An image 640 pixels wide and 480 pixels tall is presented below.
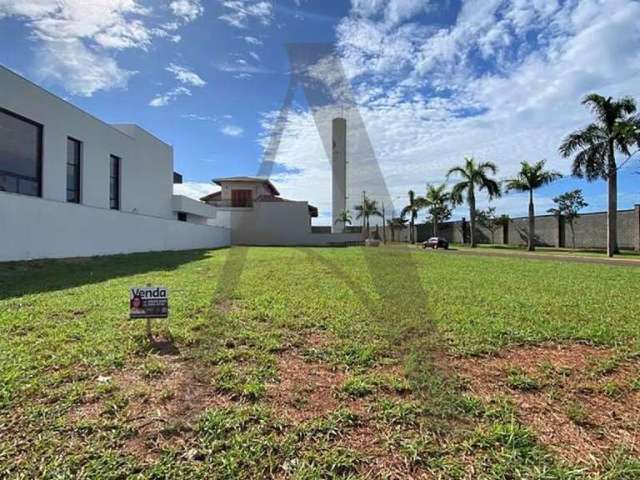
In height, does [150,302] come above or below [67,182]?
below

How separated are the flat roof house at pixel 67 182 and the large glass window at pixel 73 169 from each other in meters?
0.04

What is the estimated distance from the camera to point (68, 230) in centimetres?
1344

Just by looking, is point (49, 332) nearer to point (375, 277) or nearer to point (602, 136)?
point (375, 277)

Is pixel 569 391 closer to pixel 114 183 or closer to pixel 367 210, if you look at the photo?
pixel 114 183

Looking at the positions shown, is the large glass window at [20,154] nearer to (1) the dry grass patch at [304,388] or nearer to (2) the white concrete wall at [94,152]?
(2) the white concrete wall at [94,152]

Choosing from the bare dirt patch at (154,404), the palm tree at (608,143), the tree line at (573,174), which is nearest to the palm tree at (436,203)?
the tree line at (573,174)

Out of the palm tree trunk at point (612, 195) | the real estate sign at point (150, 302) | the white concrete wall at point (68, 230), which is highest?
the palm tree trunk at point (612, 195)

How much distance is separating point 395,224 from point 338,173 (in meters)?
19.2

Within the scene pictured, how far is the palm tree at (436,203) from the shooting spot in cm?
4487

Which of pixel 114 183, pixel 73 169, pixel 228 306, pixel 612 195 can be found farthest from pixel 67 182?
pixel 612 195

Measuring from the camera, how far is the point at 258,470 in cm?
229

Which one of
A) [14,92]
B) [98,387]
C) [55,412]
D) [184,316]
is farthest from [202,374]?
[14,92]

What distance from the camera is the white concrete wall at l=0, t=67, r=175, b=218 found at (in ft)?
46.4

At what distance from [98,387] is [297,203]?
36.2 m
